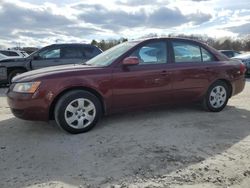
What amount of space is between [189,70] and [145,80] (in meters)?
1.00

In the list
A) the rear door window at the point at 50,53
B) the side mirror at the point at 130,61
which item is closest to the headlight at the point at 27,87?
the side mirror at the point at 130,61

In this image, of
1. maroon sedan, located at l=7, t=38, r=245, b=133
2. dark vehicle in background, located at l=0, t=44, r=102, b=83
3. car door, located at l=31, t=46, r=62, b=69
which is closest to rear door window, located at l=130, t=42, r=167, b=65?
maroon sedan, located at l=7, t=38, r=245, b=133

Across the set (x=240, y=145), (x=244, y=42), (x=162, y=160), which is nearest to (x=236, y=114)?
(x=240, y=145)

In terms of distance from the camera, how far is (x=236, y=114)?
6727 millimetres

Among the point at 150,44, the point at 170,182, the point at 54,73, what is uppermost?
the point at 150,44

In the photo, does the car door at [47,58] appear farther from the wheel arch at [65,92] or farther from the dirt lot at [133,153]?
the wheel arch at [65,92]

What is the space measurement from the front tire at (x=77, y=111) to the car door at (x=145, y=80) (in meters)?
0.41

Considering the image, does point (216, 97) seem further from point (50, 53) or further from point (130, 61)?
point (50, 53)

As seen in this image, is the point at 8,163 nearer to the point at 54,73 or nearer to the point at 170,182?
the point at 54,73

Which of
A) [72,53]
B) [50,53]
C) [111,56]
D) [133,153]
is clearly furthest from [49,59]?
[133,153]

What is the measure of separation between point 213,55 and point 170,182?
3.89m

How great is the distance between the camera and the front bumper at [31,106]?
5246mm

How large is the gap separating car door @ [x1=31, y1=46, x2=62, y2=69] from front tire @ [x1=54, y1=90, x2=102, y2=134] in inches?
281

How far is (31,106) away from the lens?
5262 mm
